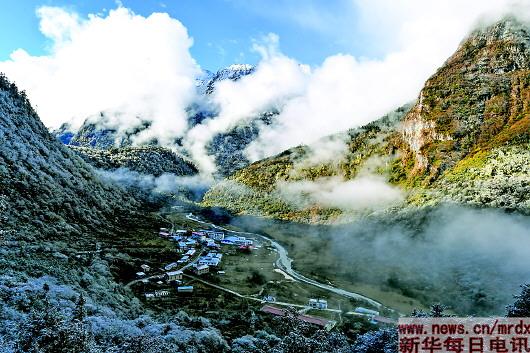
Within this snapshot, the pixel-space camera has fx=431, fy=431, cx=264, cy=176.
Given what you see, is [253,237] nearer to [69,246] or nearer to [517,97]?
[69,246]

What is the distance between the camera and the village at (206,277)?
75.1 metres

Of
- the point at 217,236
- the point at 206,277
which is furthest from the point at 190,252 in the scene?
the point at 217,236

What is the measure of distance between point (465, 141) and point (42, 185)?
126 m

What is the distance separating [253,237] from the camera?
152500 mm

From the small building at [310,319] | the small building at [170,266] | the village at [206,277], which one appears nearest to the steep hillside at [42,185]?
the village at [206,277]

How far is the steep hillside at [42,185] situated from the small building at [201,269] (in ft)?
94.3

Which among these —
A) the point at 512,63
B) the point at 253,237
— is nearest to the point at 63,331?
the point at 253,237

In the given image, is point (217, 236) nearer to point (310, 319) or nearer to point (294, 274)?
point (294, 274)

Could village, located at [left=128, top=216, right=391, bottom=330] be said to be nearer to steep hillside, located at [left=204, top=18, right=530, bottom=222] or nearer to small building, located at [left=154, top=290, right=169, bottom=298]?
small building, located at [left=154, top=290, right=169, bottom=298]

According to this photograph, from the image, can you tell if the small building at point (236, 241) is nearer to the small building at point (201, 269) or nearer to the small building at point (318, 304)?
the small building at point (201, 269)

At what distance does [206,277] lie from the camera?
95062mm

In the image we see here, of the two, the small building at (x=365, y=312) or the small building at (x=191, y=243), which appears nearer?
the small building at (x=365, y=312)

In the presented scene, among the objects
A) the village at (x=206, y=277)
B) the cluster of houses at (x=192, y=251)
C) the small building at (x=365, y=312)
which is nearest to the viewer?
the village at (x=206, y=277)

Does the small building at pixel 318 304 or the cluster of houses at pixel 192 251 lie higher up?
the cluster of houses at pixel 192 251
